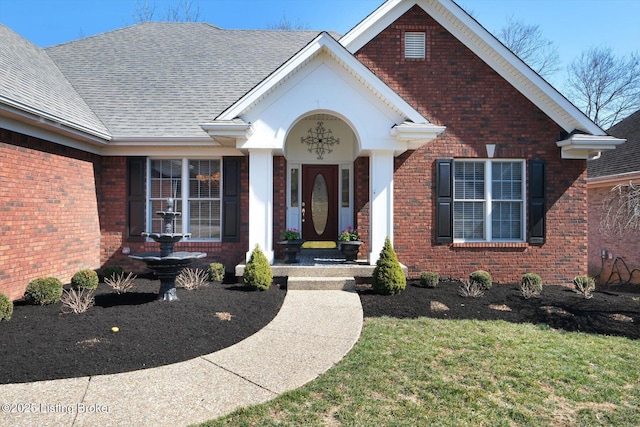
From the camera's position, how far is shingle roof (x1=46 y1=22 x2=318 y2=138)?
964cm

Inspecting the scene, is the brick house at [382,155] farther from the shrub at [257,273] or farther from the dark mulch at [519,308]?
the dark mulch at [519,308]

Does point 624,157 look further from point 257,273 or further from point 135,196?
point 135,196

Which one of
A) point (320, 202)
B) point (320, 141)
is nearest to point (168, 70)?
point (320, 141)

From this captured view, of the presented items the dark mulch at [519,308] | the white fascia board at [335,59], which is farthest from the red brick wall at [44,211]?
the dark mulch at [519,308]

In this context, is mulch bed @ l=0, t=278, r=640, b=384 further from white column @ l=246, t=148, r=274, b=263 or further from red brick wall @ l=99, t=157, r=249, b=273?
red brick wall @ l=99, t=157, r=249, b=273

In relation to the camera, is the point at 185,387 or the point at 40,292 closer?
the point at 185,387

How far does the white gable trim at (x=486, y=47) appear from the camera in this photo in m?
8.77

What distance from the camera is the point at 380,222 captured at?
27.3 ft

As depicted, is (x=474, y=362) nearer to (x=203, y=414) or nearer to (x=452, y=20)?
(x=203, y=414)

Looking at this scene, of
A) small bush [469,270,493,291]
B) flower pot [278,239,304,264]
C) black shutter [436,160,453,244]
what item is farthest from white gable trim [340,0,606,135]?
flower pot [278,239,304,264]

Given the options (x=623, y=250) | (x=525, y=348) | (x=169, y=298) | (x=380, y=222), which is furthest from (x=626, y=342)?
(x=623, y=250)

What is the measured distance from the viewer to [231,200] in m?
9.31

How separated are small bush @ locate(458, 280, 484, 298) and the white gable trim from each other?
4703mm

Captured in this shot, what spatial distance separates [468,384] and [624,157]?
12.7 m
